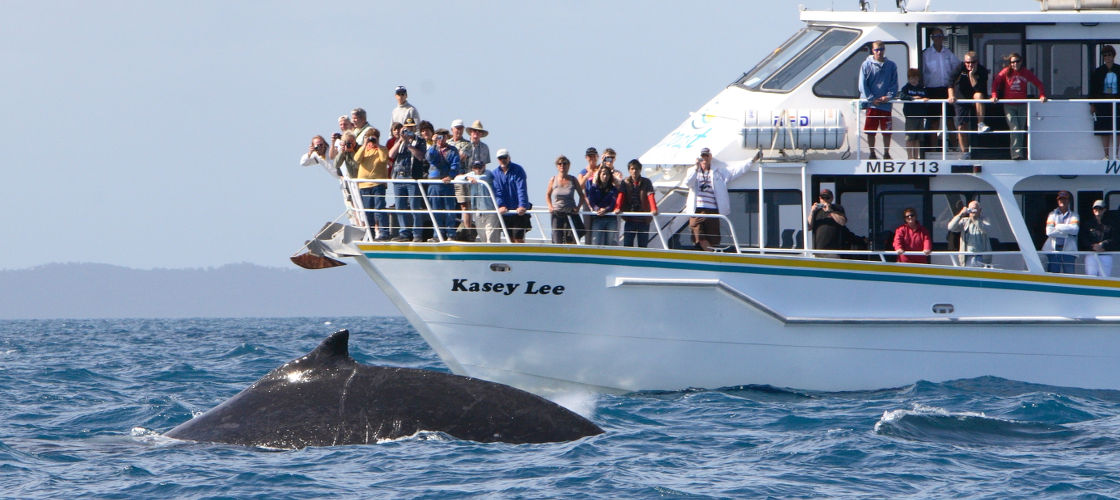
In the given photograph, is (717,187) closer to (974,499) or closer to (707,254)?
(707,254)

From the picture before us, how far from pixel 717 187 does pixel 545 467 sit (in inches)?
275

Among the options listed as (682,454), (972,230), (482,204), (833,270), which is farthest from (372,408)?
(972,230)

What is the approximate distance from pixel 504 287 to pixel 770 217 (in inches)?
144

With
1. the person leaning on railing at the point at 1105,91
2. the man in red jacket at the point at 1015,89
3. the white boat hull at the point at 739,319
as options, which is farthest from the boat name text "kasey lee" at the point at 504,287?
the person leaning on railing at the point at 1105,91

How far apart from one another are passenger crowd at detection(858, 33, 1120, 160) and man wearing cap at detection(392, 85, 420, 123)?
5.74 meters

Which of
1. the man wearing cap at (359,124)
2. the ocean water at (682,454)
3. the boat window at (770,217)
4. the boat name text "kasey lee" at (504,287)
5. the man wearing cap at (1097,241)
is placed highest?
the man wearing cap at (359,124)

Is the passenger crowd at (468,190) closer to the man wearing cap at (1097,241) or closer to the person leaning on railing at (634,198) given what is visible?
the person leaning on railing at (634,198)

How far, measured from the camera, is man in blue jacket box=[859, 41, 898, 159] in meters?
17.5

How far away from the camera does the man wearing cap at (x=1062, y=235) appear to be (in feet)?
55.8

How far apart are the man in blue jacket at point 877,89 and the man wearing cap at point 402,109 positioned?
18.8ft

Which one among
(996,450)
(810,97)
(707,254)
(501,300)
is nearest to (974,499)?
(996,450)

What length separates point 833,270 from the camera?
1630 cm

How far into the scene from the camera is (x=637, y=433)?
42.5 ft

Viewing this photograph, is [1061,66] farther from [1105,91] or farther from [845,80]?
[845,80]
